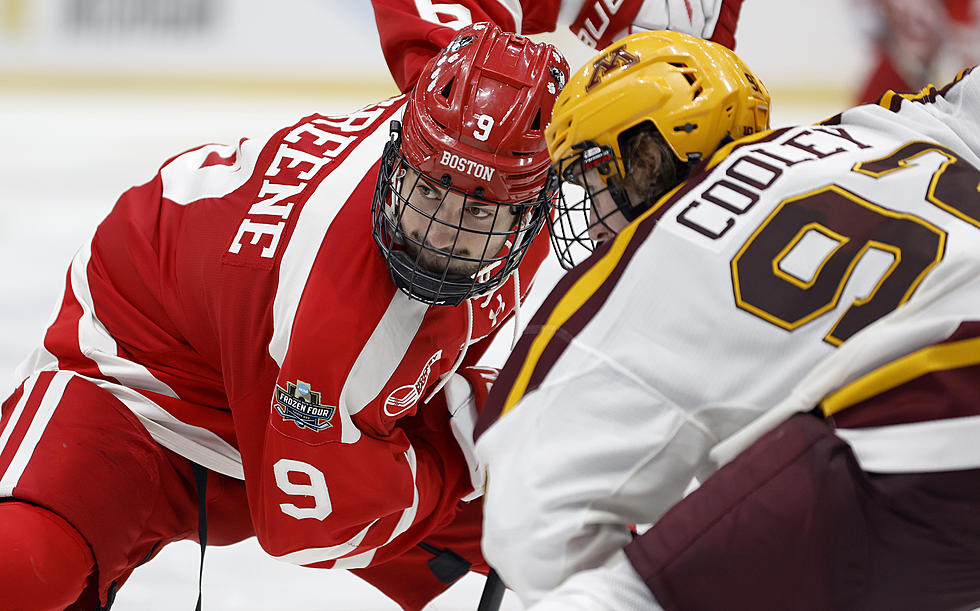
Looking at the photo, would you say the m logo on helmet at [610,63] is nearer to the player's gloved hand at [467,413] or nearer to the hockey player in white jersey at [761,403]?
the hockey player in white jersey at [761,403]

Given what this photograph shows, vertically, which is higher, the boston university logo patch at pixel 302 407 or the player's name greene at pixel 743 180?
the player's name greene at pixel 743 180

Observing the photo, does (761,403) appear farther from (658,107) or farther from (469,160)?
(469,160)

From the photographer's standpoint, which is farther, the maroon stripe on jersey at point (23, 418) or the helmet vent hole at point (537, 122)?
the maroon stripe on jersey at point (23, 418)

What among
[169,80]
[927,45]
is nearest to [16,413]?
[927,45]

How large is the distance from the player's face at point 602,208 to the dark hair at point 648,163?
0.01 meters

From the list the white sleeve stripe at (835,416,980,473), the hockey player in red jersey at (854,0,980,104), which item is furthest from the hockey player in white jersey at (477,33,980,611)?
the hockey player in red jersey at (854,0,980,104)

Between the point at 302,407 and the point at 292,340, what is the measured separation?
9cm

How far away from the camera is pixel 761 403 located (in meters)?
0.99

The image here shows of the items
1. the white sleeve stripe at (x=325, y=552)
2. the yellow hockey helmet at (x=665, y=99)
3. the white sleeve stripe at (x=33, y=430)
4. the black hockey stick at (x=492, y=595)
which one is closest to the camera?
the yellow hockey helmet at (x=665, y=99)

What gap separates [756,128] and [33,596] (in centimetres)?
111

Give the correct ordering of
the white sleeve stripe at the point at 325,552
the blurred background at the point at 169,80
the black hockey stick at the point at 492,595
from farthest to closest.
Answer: the blurred background at the point at 169,80, the black hockey stick at the point at 492,595, the white sleeve stripe at the point at 325,552

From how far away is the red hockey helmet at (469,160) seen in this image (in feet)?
4.92

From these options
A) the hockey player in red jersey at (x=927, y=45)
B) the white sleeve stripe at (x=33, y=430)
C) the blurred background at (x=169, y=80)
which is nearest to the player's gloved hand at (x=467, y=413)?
the white sleeve stripe at (x=33, y=430)

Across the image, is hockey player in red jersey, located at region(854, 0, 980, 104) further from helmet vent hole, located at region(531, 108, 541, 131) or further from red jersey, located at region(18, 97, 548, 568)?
helmet vent hole, located at region(531, 108, 541, 131)
